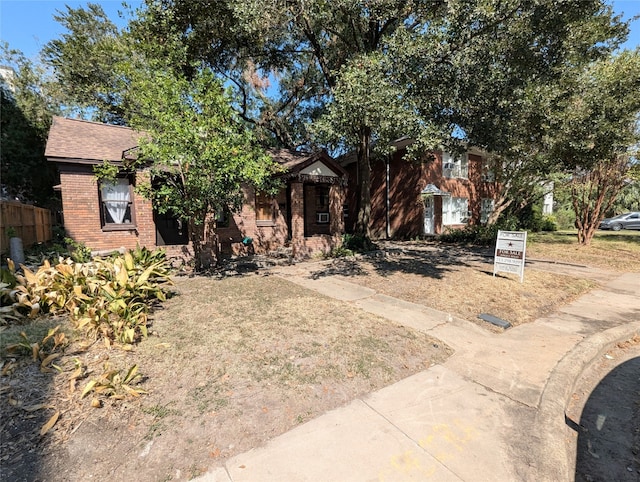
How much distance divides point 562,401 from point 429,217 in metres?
16.5

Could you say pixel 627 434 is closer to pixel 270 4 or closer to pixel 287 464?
pixel 287 464

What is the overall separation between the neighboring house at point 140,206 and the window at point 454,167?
365 inches

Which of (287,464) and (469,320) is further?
(469,320)

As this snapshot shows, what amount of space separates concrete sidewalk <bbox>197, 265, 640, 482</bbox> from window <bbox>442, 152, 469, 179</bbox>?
1621 cm

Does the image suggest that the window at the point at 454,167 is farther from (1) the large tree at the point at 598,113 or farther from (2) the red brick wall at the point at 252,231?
(2) the red brick wall at the point at 252,231

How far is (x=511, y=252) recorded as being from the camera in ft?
26.1

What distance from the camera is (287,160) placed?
13.4 m

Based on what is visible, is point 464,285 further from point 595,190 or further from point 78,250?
point 78,250

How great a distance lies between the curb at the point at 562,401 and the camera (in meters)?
2.47

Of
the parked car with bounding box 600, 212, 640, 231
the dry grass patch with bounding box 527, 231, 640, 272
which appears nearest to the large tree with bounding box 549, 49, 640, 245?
the dry grass patch with bounding box 527, 231, 640, 272

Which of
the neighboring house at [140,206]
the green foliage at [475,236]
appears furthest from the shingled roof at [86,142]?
the green foliage at [475,236]

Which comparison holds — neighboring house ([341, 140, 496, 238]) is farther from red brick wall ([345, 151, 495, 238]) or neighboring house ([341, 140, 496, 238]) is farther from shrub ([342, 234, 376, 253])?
shrub ([342, 234, 376, 253])

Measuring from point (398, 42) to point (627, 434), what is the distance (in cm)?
741

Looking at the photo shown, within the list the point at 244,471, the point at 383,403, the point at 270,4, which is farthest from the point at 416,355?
the point at 270,4
